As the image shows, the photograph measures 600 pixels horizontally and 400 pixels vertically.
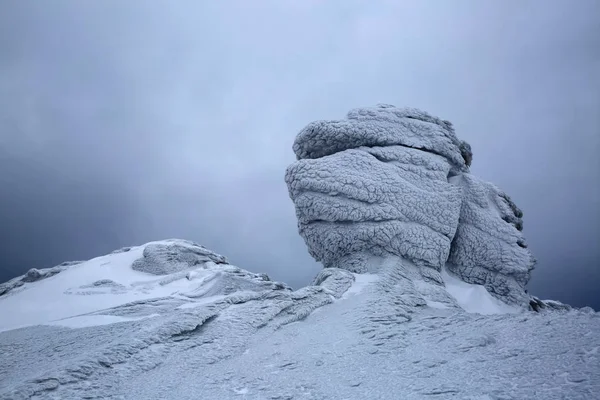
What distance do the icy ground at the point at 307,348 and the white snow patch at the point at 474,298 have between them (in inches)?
32.5

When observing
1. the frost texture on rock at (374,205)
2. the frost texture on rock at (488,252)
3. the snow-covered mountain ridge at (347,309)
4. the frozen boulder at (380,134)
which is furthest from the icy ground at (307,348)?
the frozen boulder at (380,134)

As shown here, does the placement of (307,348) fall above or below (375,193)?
below

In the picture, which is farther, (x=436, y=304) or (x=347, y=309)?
(x=436, y=304)

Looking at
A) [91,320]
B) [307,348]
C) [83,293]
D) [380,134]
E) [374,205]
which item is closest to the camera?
[307,348]

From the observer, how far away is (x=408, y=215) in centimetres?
888

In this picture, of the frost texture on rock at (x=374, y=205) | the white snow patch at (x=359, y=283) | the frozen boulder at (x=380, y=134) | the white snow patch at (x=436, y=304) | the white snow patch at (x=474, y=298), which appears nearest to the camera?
the white snow patch at (x=359, y=283)

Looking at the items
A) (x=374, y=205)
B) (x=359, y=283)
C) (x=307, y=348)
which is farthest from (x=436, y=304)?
(x=307, y=348)

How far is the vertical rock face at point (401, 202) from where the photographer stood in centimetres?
880

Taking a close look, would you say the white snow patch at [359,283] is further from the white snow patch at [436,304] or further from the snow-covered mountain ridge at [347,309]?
the white snow patch at [436,304]

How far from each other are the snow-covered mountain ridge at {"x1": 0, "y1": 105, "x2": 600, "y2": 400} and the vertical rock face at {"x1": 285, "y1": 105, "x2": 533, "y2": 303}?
0.04 meters

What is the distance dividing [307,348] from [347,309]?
1.66m

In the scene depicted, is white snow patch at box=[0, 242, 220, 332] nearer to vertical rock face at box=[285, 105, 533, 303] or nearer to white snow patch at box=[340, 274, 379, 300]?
vertical rock face at box=[285, 105, 533, 303]

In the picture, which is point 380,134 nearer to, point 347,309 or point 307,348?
point 347,309

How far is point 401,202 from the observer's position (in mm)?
8867
